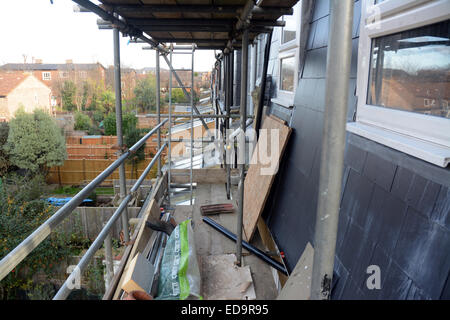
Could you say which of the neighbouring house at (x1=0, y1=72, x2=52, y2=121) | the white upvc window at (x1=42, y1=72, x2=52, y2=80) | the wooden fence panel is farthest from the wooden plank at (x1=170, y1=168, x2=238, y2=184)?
the white upvc window at (x1=42, y1=72, x2=52, y2=80)

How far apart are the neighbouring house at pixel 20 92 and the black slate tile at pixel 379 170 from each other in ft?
74.1

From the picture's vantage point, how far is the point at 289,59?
3594 millimetres

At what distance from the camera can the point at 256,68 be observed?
566 cm

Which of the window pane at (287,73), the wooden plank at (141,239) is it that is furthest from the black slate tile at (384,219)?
the window pane at (287,73)

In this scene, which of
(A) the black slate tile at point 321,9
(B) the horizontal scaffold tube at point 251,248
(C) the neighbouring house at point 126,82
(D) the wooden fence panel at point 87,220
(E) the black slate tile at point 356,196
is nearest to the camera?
(E) the black slate tile at point 356,196

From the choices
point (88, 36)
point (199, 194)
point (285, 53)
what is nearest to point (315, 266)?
point (285, 53)

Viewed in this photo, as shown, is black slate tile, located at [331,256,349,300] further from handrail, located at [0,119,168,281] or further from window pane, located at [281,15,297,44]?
window pane, located at [281,15,297,44]

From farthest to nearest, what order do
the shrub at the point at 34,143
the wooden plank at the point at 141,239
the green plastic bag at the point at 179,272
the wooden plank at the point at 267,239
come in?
the shrub at the point at 34,143
the wooden plank at the point at 267,239
the wooden plank at the point at 141,239
the green plastic bag at the point at 179,272

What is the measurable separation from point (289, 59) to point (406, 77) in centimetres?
220

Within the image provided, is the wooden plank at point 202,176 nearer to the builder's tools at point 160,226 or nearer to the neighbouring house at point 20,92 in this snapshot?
the builder's tools at point 160,226

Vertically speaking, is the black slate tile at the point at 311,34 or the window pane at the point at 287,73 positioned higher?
the black slate tile at the point at 311,34

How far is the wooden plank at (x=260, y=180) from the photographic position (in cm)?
303

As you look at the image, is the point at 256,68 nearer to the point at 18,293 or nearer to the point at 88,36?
the point at 18,293

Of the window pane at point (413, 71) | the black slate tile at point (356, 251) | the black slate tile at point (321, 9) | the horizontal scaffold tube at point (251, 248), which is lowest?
the horizontal scaffold tube at point (251, 248)
